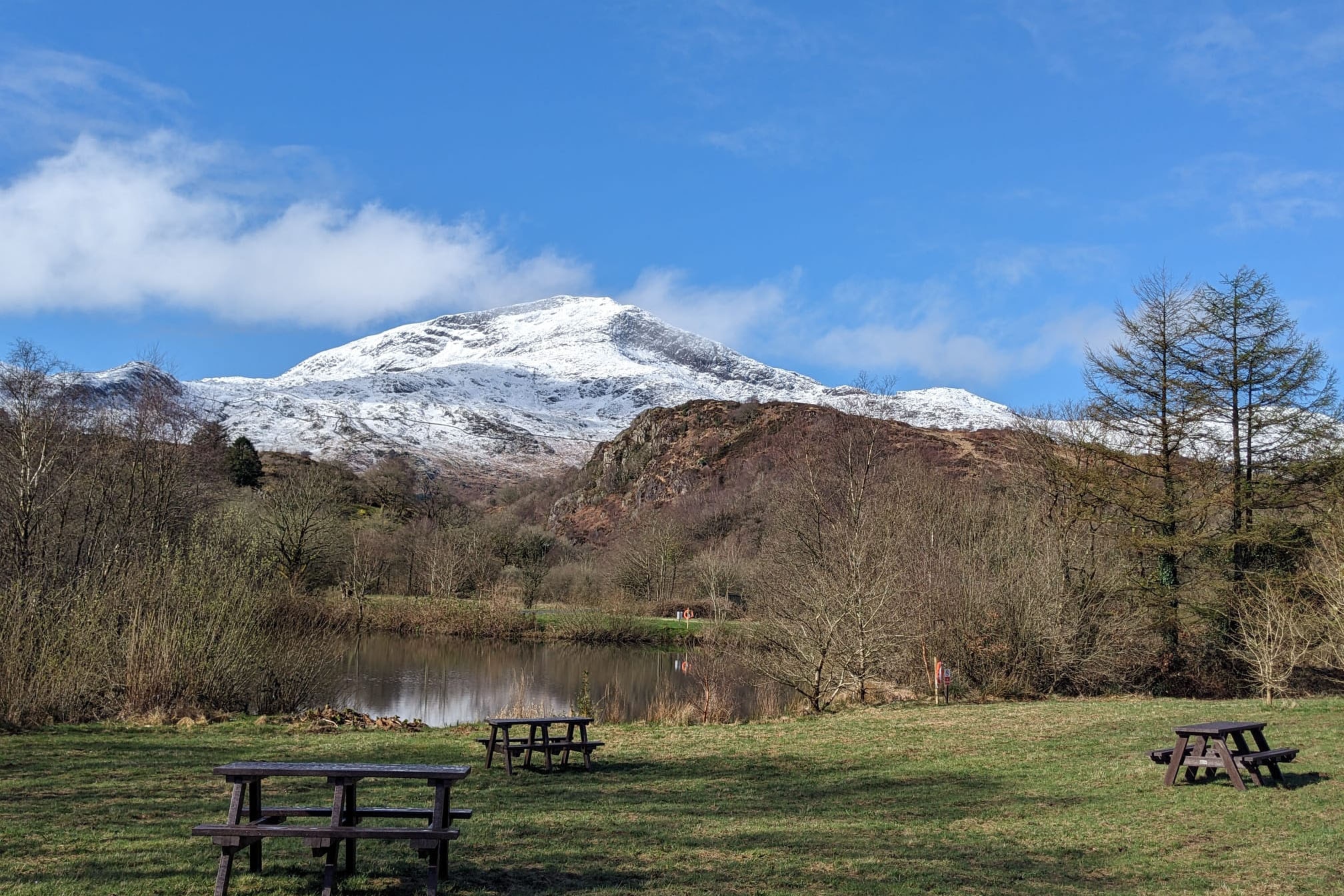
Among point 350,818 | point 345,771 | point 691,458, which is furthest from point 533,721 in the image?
point 691,458

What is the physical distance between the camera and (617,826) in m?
8.86

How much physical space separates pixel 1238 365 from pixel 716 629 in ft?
57.7

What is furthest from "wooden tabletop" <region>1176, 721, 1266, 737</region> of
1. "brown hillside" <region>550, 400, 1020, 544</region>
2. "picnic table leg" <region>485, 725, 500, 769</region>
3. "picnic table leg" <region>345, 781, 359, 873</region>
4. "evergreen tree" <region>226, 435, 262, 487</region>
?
"brown hillside" <region>550, 400, 1020, 544</region>

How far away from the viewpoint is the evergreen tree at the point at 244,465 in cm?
6588

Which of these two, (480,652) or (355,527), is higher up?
(355,527)

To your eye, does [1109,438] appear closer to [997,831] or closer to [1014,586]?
[1014,586]

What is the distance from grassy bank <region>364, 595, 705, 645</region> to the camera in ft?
148

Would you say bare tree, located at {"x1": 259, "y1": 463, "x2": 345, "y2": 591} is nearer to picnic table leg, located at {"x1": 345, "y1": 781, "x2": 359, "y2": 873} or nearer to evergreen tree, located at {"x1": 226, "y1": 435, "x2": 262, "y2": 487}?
evergreen tree, located at {"x1": 226, "y1": 435, "x2": 262, "y2": 487}

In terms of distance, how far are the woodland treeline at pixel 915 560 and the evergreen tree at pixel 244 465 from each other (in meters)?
29.9

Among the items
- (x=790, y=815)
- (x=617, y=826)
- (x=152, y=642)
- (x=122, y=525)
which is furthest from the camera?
(x=122, y=525)

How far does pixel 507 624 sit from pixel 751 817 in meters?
37.4

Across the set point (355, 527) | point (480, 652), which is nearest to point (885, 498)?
point (480, 652)

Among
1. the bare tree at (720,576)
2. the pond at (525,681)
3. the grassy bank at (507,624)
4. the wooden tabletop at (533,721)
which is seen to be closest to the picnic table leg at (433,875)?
the wooden tabletop at (533,721)

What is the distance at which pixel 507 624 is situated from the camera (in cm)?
4553
